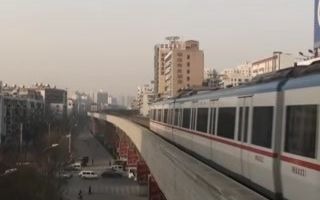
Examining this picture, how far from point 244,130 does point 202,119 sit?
6549 millimetres

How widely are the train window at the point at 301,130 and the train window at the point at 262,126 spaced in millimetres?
909

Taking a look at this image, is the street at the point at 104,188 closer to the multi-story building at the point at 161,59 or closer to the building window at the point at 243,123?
the building window at the point at 243,123

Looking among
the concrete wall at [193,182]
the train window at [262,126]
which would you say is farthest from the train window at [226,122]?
the train window at [262,126]

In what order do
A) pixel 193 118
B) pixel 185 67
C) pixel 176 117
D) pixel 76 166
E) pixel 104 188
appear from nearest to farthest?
1. pixel 193 118
2. pixel 176 117
3. pixel 104 188
4. pixel 76 166
5. pixel 185 67

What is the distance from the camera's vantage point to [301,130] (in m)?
10.1

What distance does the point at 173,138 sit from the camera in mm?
29562

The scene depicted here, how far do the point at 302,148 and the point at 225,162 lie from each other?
5.91m

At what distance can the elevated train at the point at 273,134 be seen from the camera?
31.8 feet

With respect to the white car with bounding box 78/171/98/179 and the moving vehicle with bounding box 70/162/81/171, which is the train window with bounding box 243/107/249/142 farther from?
the moving vehicle with bounding box 70/162/81/171

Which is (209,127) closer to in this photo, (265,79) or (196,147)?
(196,147)

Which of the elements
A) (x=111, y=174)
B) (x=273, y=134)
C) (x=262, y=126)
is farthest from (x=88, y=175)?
(x=273, y=134)

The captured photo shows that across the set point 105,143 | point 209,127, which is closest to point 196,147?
point 209,127

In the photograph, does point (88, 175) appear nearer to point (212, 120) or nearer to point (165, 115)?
point (165, 115)

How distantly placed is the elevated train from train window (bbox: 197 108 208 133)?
92 centimetres
